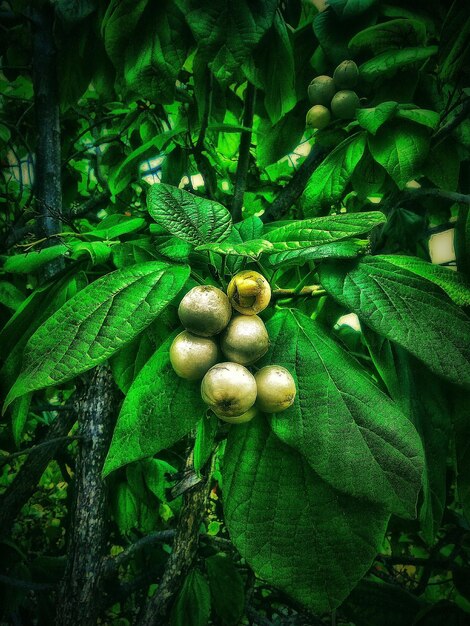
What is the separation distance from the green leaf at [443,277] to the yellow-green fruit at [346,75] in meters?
0.37

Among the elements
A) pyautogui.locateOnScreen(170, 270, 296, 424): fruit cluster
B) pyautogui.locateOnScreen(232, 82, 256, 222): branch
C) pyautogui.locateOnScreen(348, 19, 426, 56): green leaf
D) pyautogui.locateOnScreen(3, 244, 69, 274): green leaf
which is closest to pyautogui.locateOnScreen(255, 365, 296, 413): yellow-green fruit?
pyautogui.locateOnScreen(170, 270, 296, 424): fruit cluster

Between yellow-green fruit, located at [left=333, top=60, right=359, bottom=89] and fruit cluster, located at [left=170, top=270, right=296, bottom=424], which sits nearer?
fruit cluster, located at [left=170, top=270, right=296, bottom=424]

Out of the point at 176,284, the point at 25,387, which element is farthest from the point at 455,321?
the point at 25,387

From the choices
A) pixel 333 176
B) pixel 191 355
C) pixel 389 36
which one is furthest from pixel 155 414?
pixel 389 36

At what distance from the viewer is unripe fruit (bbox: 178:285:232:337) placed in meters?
0.33

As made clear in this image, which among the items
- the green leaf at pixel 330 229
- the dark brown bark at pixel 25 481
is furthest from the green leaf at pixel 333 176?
the dark brown bark at pixel 25 481

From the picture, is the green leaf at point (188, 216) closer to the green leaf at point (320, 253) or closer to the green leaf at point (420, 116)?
the green leaf at point (320, 253)

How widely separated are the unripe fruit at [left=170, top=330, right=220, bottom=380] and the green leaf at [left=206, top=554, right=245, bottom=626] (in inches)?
30.4

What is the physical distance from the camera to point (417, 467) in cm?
33

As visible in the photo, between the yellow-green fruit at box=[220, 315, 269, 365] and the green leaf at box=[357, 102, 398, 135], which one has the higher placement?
the green leaf at box=[357, 102, 398, 135]

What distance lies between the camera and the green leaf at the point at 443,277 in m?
0.39

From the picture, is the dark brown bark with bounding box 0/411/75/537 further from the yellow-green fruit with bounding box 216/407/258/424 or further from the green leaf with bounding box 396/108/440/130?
the green leaf with bounding box 396/108/440/130

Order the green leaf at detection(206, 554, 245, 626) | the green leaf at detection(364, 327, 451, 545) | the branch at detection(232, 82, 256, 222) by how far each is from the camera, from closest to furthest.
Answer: the green leaf at detection(364, 327, 451, 545)
the branch at detection(232, 82, 256, 222)
the green leaf at detection(206, 554, 245, 626)

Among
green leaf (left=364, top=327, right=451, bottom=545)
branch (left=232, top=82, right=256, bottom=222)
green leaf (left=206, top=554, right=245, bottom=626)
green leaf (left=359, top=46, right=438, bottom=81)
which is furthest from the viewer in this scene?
green leaf (left=206, top=554, right=245, bottom=626)
